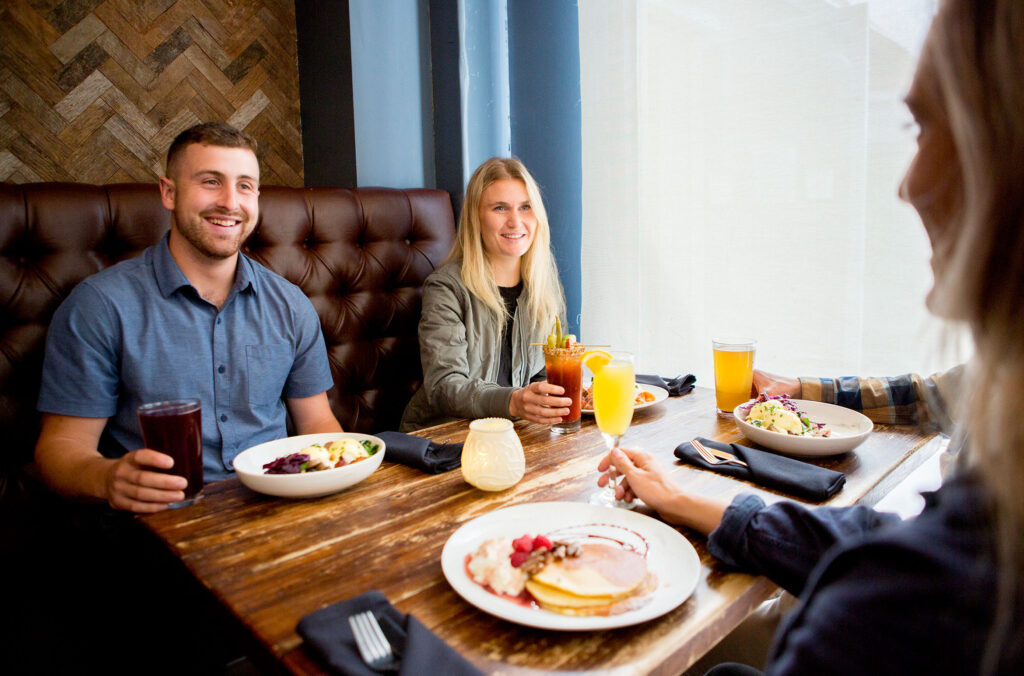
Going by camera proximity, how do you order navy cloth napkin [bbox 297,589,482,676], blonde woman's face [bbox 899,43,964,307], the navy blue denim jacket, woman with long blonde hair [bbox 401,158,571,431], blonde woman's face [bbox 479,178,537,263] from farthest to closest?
blonde woman's face [bbox 479,178,537,263], woman with long blonde hair [bbox 401,158,571,431], navy cloth napkin [bbox 297,589,482,676], blonde woman's face [bbox 899,43,964,307], the navy blue denim jacket

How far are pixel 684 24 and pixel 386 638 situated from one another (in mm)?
2095

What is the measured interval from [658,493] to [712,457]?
27 centimetres

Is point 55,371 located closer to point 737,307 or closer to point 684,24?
point 737,307

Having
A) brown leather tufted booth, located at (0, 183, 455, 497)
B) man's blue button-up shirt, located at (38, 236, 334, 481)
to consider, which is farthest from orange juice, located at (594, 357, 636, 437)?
brown leather tufted booth, located at (0, 183, 455, 497)

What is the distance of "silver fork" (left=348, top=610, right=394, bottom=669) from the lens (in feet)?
2.18

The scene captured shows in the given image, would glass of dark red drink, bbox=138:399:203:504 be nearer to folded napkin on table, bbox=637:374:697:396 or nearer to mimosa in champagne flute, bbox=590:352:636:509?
mimosa in champagne flute, bbox=590:352:636:509

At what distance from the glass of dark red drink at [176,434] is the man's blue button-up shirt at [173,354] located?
0.57 metres

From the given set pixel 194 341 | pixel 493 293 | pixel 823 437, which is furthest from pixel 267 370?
pixel 823 437

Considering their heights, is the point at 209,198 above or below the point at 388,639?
above

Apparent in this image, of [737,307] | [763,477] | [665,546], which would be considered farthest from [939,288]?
[737,307]

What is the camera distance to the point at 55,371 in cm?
151

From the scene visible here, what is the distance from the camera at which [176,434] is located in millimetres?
1100

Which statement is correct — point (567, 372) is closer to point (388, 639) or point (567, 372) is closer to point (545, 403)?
point (545, 403)

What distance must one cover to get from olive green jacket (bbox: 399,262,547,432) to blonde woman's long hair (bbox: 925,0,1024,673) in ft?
4.65
